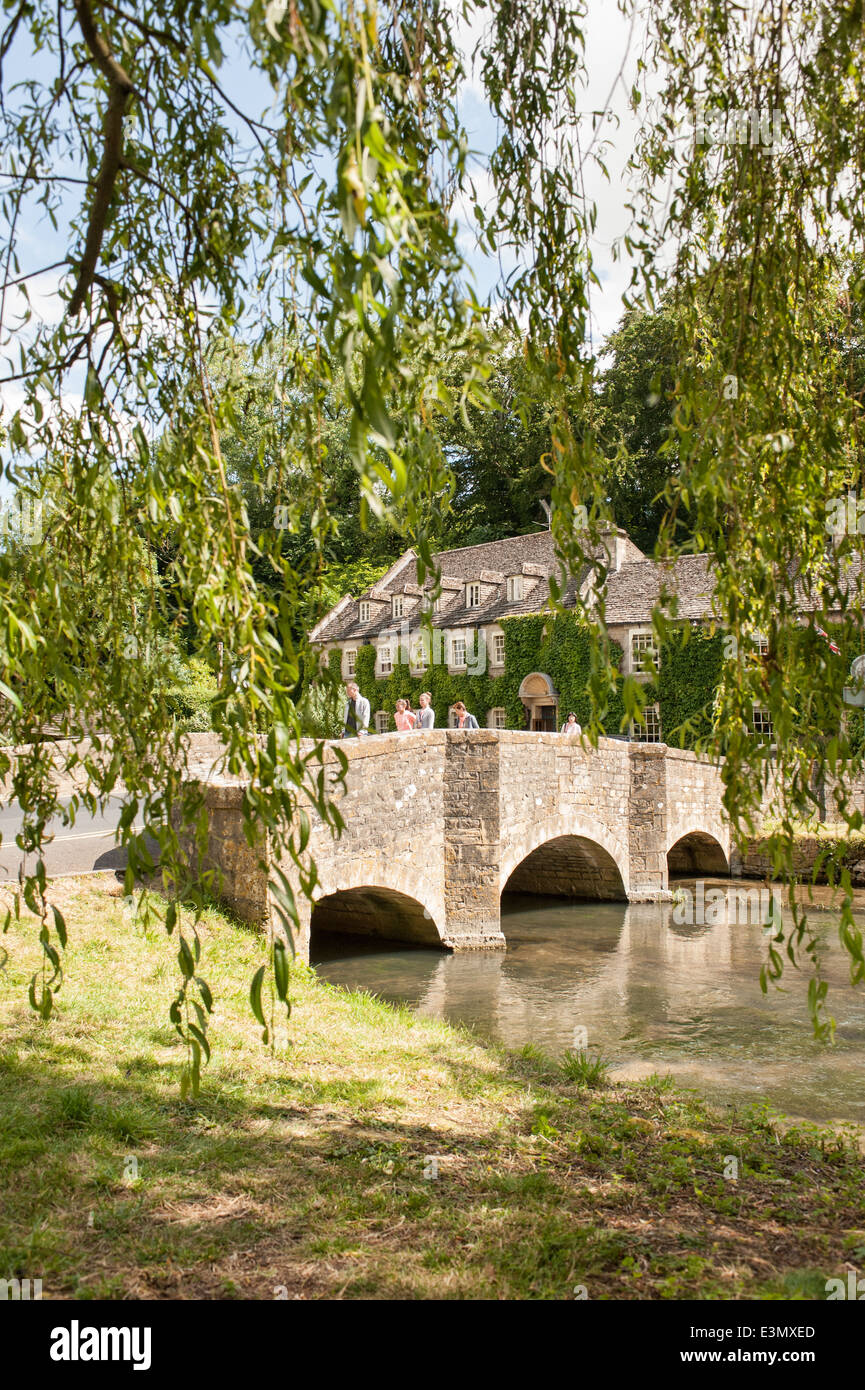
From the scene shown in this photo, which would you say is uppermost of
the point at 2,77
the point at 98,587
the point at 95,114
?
the point at 95,114

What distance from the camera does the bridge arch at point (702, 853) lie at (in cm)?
1969

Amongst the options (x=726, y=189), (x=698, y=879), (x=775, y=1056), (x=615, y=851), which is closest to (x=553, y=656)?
(x=698, y=879)

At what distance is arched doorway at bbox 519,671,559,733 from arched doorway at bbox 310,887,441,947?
1495cm

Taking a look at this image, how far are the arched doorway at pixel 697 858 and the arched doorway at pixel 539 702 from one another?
24.3 ft

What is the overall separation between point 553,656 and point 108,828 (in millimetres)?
17487

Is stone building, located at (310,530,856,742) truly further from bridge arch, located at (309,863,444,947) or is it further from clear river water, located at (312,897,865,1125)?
Answer: bridge arch, located at (309,863,444,947)

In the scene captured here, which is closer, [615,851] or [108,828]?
[108,828]

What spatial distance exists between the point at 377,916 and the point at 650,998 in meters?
4.30

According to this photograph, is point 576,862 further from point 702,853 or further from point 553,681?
point 553,681
